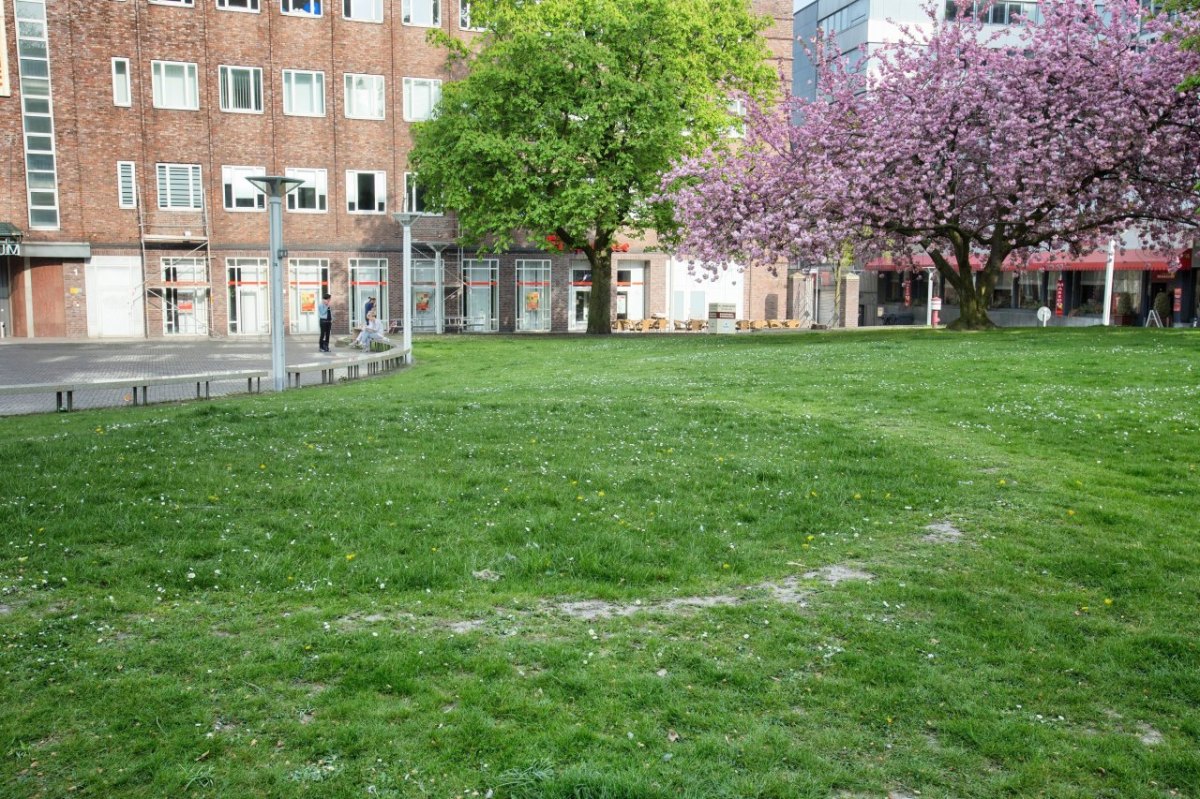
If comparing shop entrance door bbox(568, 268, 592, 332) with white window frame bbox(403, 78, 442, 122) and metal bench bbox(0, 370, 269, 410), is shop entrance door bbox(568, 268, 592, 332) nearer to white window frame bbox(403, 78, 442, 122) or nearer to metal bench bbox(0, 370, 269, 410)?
white window frame bbox(403, 78, 442, 122)

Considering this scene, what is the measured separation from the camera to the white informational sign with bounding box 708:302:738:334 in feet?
159

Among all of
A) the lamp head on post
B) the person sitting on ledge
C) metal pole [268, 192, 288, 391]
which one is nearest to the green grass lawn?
metal pole [268, 192, 288, 391]

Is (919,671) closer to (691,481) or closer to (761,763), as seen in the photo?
(761,763)

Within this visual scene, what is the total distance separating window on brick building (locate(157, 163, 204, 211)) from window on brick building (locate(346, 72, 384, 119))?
713cm

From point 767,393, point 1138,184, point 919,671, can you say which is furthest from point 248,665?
point 1138,184

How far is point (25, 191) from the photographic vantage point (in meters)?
42.3

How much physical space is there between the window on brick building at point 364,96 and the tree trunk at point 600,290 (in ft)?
42.3

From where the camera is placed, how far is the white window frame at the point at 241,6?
4384cm

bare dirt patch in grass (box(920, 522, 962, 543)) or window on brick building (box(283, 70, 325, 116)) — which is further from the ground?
window on brick building (box(283, 70, 325, 116))

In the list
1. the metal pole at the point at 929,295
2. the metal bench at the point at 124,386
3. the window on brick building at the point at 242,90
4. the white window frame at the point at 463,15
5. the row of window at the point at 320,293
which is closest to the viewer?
the metal bench at the point at 124,386

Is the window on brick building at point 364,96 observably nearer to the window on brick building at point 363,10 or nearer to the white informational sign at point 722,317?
the window on brick building at point 363,10

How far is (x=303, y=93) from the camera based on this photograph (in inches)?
1779

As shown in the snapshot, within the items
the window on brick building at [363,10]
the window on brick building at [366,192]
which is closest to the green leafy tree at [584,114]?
the window on brick building at [366,192]

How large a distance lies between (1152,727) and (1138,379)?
1300cm
